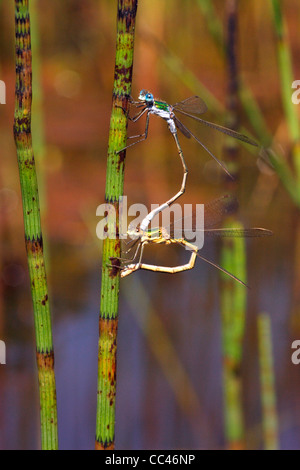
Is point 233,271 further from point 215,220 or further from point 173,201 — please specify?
point 173,201

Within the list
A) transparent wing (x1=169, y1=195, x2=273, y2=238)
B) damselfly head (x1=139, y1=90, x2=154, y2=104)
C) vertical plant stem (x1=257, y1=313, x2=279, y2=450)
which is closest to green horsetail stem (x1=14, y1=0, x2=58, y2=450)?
damselfly head (x1=139, y1=90, x2=154, y2=104)

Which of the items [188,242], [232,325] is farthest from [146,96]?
[232,325]

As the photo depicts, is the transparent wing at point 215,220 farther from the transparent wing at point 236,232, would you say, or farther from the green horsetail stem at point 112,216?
the green horsetail stem at point 112,216

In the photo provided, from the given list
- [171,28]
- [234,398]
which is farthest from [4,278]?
[234,398]

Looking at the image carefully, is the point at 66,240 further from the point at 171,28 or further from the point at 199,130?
the point at 171,28

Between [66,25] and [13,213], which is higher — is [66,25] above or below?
above

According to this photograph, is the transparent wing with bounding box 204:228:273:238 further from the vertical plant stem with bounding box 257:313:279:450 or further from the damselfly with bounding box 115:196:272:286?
the vertical plant stem with bounding box 257:313:279:450

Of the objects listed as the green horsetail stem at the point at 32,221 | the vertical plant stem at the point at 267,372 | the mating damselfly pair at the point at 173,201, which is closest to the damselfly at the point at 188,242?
the mating damselfly pair at the point at 173,201
